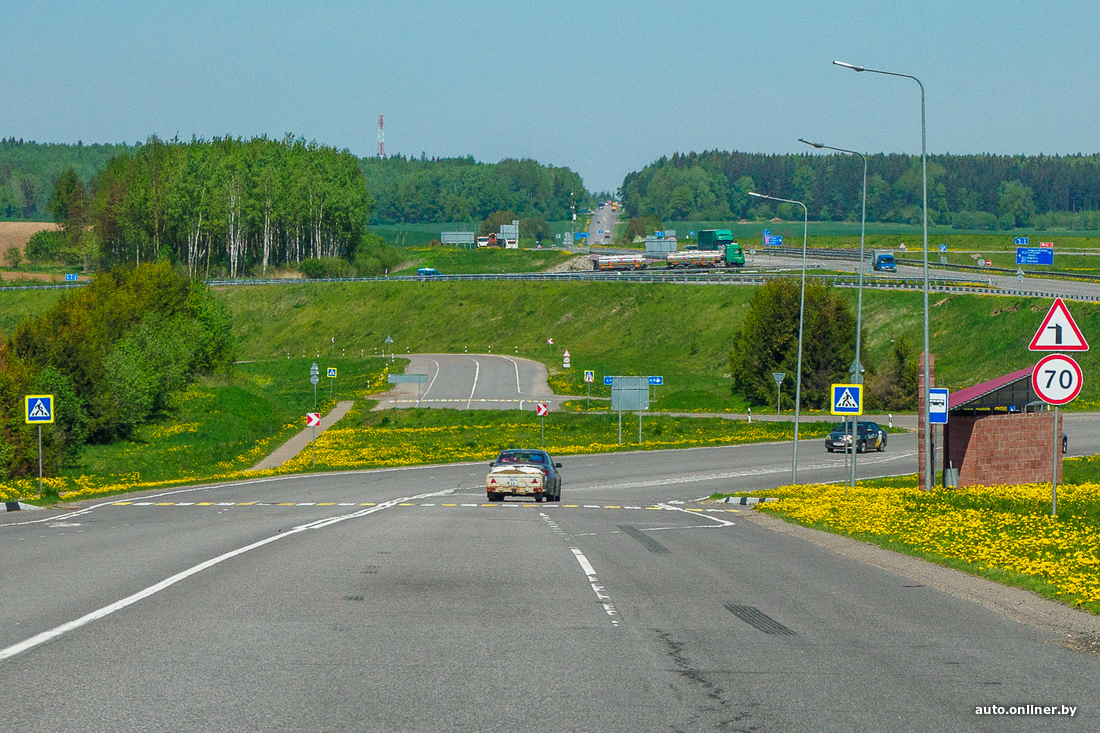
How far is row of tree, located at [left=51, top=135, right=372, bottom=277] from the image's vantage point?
426 feet

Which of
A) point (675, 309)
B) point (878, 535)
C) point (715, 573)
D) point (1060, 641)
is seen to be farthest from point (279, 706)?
point (675, 309)

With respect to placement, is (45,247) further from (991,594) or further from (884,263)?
(991,594)

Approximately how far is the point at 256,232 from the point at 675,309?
202 feet

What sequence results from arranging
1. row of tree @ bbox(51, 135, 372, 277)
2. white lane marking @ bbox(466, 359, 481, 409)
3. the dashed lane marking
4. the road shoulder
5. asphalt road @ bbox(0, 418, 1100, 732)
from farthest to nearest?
1. row of tree @ bbox(51, 135, 372, 277)
2. white lane marking @ bbox(466, 359, 481, 409)
3. the dashed lane marking
4. the road shoulder
5. asphalt road @ bbox(0, 418, 1100, 732)

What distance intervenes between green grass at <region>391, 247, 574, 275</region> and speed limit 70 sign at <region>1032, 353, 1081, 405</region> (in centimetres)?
13408

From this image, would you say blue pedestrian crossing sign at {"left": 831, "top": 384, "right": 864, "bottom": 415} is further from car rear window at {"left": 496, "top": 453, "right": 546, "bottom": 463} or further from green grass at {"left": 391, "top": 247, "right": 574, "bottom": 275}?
green grass at {"left": 391, "top": 247, "right": 574, "bottom": 275}

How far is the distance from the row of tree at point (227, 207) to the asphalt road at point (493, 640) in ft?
388

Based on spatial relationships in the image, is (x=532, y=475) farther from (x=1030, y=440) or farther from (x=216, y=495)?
(x=1030, y=440)

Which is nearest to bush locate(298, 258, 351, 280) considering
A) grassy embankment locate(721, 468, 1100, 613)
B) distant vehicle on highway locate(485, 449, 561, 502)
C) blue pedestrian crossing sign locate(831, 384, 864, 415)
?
distant vehicle on highway locate(485, 449, 561, 502)

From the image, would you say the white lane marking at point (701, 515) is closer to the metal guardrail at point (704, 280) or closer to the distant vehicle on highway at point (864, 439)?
the distant vehicle on highway at point (864, 439)

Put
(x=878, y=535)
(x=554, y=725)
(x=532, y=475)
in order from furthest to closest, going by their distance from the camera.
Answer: (x=532, y=475)
(x=878, y=535)
(x=554, y=725)

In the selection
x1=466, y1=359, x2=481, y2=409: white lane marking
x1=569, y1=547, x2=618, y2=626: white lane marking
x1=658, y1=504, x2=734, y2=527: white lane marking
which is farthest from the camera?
x1=466, y1=359, x2=481, y2=409: white lane marking

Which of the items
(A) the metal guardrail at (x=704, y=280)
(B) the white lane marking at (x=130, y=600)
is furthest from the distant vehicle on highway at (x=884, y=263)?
(B) the white lane marking at (x=130, y=600)

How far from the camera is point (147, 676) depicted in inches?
293
